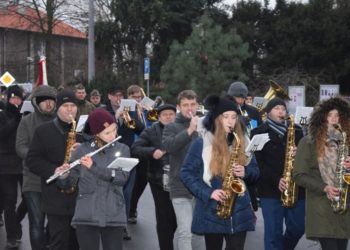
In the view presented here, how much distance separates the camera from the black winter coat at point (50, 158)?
627 centimetres

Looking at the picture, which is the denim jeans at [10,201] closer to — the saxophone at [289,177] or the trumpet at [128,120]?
the trumpet at [128,120]

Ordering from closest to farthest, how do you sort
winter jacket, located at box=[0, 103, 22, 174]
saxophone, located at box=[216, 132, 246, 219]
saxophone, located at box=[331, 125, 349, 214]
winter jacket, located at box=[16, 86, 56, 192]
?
saxophone, located at box=[216, 132, 246, 219]
saxophone, located at box=[331, 125, 349, 214]
winter jacket, located at box=[16, 86, 56, 192]
winter jacket, located at box=[0, 103, 22, 174]

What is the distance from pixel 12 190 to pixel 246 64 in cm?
2570

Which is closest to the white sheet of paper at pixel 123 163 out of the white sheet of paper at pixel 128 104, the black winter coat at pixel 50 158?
the black winter coat at pixel 50 158

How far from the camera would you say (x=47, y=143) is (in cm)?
640

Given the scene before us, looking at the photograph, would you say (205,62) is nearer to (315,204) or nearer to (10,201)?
(10,201)

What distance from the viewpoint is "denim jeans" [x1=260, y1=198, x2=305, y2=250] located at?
289 inches

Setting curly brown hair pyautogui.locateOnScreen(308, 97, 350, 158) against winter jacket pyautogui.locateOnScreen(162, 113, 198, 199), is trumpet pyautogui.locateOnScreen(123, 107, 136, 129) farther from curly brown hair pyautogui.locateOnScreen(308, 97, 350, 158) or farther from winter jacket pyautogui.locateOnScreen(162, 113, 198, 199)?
curly brown hair pyautogui.locateOnScreen(308, 97, 350, 158)

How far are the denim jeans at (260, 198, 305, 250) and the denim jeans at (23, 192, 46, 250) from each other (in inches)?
92.4

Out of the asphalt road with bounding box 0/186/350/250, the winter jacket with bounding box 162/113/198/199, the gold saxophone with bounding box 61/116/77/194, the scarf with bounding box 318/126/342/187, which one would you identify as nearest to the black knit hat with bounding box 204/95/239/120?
the scarf with bounding box 318/126/342/187

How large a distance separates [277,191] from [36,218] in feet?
8.30

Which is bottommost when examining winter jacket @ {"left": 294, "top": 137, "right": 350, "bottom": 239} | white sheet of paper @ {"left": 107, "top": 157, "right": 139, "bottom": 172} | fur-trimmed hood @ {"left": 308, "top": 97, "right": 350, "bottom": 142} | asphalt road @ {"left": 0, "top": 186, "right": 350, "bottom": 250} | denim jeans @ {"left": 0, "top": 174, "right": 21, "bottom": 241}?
asphalt road @ {"left": 0, "top": 186, "right": 350, "bottom": 250}

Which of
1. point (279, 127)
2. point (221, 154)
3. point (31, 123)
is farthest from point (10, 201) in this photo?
point (221, 154)

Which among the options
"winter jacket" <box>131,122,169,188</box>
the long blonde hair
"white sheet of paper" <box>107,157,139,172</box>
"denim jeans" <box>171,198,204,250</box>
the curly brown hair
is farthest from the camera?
"winter jacket" <box>131,122,169,188</box>
